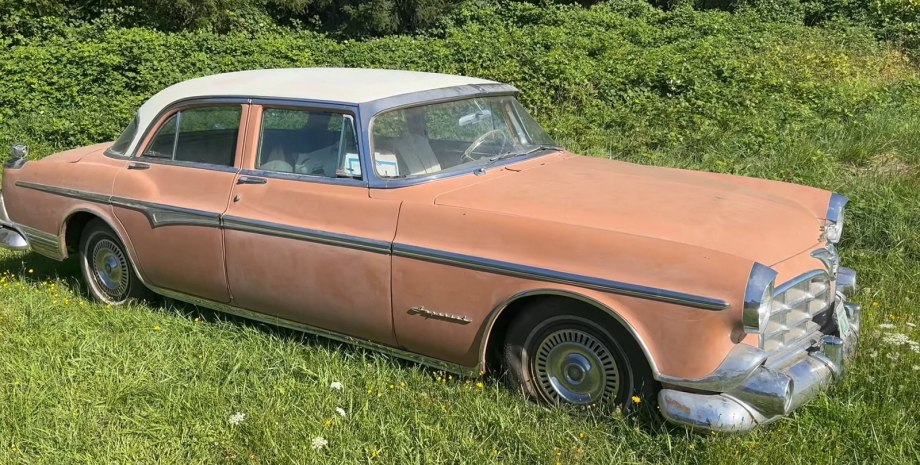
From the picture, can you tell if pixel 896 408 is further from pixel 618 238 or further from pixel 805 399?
pixel 618 238

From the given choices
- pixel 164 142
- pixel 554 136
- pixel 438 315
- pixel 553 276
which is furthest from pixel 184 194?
pixel 554 136

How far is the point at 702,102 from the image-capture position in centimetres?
819

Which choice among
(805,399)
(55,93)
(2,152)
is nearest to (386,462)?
(805,399)

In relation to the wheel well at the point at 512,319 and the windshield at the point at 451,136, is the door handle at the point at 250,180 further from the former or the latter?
the wheel well at the point at 512,319

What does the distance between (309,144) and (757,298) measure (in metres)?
2.43

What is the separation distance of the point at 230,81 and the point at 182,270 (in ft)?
3.87

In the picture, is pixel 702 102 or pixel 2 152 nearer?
pixel 702 102

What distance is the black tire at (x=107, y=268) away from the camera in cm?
487

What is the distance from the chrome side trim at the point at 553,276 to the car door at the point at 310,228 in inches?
8.2

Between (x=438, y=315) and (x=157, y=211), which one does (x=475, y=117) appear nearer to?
(x=438, y=315)

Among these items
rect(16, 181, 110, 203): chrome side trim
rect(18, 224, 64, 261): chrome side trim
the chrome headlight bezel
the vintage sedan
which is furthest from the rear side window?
the chrome headlight bezel

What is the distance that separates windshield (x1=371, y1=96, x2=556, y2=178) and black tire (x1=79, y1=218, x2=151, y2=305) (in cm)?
207

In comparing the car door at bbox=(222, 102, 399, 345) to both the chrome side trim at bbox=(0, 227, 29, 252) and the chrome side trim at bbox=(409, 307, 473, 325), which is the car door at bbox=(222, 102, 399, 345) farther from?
the chrome side trim at bbox=(0, 227, 29, 252)

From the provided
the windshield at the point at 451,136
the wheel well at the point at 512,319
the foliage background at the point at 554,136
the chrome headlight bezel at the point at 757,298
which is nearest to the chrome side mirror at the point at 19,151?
the foliage background at the point at 554,136
